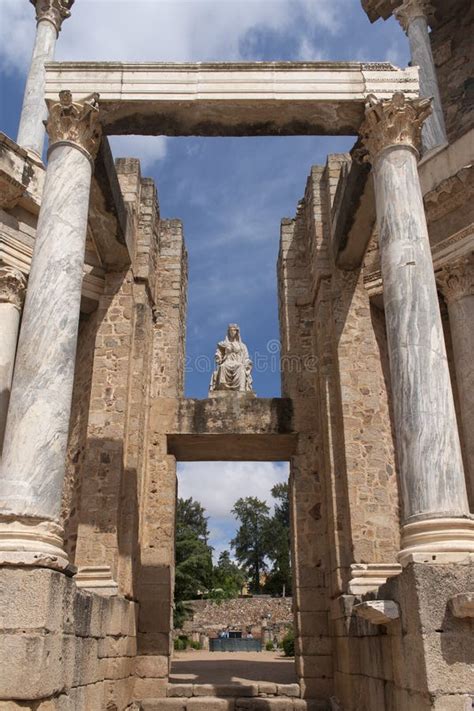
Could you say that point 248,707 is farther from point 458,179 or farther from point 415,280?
point 458,179

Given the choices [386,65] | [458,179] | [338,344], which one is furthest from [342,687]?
[386,65]

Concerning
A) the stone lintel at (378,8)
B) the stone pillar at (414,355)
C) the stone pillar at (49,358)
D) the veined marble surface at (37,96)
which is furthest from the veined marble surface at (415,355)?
the stone lintel at (378,8)

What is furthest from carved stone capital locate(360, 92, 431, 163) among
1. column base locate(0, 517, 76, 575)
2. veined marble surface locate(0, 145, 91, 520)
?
column base locate(0, 517, 76, 575)

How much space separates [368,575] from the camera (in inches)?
373

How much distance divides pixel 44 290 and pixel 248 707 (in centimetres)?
699

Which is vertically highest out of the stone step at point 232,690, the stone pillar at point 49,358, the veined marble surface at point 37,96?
the veined marble surface at point 37,96

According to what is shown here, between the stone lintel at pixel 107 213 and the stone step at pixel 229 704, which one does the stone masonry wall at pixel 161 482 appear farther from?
the stone lintel at pixel 107 213

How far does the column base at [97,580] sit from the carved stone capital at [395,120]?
279 inches

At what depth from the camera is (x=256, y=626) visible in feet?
125

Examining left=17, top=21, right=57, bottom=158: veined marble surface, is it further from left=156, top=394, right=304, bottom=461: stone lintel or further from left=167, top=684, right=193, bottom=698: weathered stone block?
left=167, top=684, right=193, bottom=698: weathered stone block

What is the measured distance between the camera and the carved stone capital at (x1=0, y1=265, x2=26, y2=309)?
10750mm

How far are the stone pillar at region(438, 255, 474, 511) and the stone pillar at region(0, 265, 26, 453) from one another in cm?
707

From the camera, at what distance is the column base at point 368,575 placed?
9375mm

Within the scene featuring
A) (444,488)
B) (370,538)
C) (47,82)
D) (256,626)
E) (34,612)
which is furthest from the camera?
(256,626)
